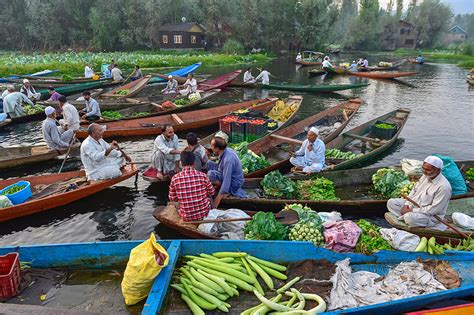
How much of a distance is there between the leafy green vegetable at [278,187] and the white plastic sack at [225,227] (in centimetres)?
160

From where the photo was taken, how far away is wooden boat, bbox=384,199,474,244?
6.35 metres

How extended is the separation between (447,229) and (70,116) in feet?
37.5

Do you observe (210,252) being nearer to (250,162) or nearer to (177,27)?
(250,162)

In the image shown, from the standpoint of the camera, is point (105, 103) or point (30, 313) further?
point (105, 103)

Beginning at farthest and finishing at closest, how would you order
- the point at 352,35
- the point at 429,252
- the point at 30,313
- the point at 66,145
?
the point at 352,35 → the point at 66,145 → the point at 429,252 → the point at 30,313

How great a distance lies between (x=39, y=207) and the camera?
7773mm

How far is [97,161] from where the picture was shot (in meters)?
8.27

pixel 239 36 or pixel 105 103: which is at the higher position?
pixel 239 36

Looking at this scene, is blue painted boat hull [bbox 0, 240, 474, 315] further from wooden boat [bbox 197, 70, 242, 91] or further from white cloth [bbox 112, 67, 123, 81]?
white cloth [bbox 112, 67, 123, 81]

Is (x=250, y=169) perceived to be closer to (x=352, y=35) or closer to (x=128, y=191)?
(x=128, y=191)

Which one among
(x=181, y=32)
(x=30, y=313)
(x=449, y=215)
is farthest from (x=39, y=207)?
(x=181, y=32)

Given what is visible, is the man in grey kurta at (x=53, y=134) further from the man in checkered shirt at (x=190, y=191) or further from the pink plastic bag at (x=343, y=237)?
the pink plastic bag at (x=343, y=237)

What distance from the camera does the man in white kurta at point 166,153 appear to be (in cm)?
869

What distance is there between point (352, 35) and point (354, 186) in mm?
68341
